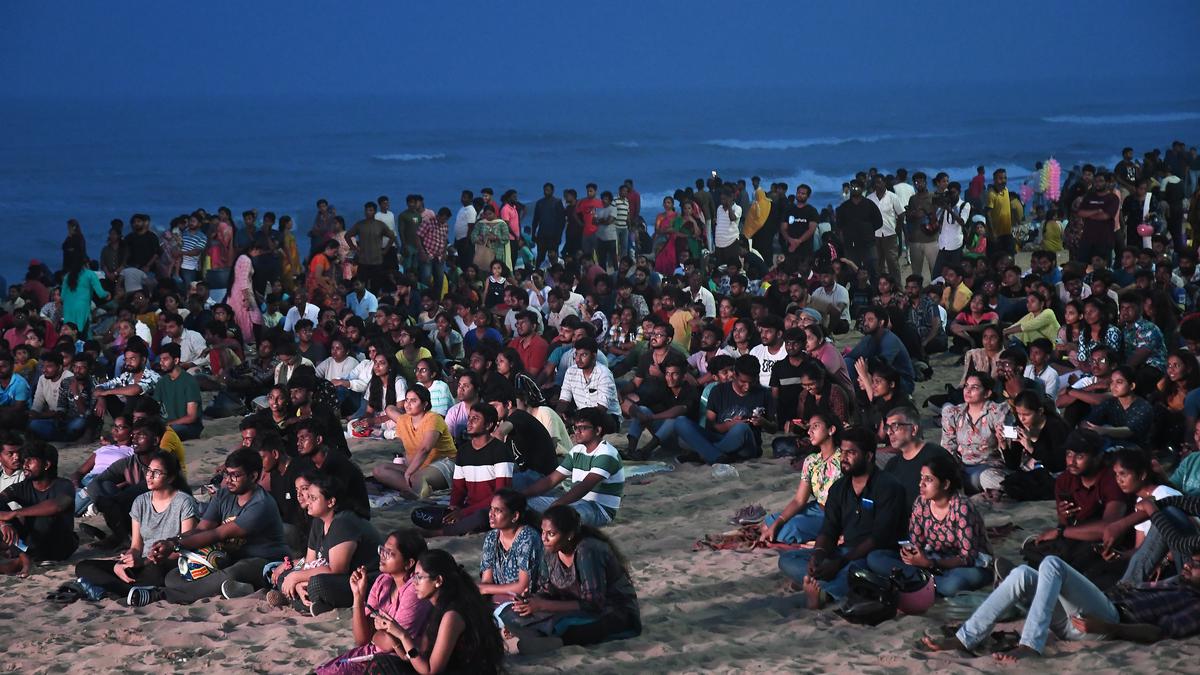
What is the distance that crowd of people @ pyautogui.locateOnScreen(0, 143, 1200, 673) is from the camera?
726 centimetres

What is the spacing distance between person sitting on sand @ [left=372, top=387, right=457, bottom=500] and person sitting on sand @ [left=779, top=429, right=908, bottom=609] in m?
3.39

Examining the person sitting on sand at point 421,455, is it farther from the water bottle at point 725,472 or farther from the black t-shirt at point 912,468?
the black t-shirt at point 912,468

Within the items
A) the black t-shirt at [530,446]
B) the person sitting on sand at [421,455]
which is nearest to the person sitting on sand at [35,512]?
the person sitting on sand at [421,455]

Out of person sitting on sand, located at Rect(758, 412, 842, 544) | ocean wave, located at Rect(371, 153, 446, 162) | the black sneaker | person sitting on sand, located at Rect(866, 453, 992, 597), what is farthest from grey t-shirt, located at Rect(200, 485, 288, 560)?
ocean wave, located at Rect(371, 153, 446, 162)

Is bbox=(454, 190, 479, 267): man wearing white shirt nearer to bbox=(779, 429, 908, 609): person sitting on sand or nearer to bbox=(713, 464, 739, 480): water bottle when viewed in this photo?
bbox=(713, 464, 739, 480): water bottle

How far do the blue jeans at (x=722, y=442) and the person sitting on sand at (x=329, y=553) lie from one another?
3705mm

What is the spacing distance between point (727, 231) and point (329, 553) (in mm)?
11879

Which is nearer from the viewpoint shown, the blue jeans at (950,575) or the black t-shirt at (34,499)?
the blue jeans at (950,575)

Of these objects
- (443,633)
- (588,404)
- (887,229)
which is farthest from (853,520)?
(887,229)

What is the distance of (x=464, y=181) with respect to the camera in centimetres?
6769

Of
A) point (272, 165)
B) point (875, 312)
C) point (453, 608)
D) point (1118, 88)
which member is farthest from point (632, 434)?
point (1118, 88)

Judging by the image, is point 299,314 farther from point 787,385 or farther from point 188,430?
point 787,385

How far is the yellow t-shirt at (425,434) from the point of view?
10.5m

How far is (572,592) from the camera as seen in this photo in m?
7.21
